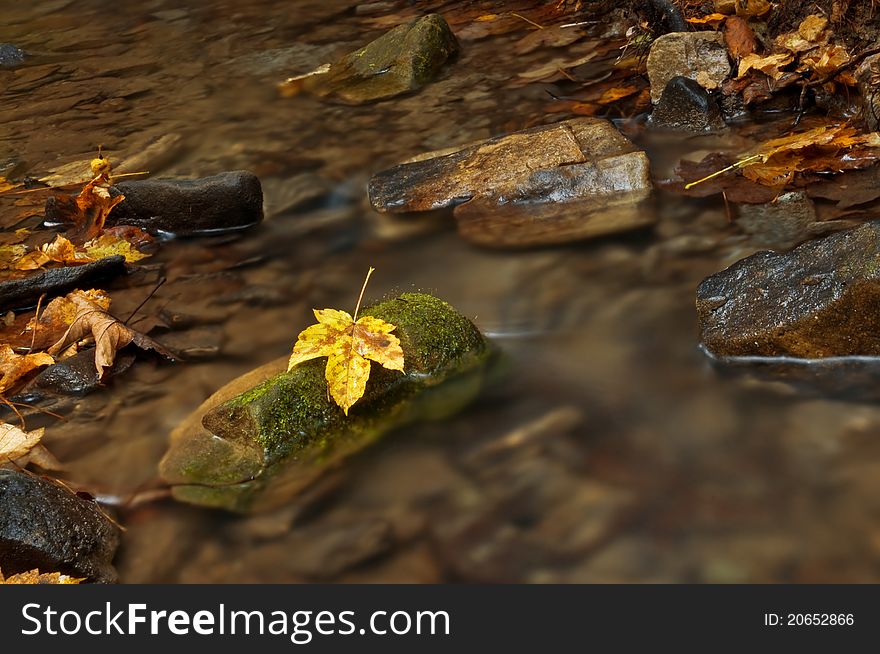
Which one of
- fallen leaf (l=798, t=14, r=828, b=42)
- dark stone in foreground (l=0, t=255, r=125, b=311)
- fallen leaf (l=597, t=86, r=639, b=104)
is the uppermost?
fallen leaf (l=798, t=14, r=828, b=42)

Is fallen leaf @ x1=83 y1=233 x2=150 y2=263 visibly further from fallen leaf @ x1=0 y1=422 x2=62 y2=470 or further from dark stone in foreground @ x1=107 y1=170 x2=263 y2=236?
fallen leaf @ x1=0 y1=422 x2=62 y2=470

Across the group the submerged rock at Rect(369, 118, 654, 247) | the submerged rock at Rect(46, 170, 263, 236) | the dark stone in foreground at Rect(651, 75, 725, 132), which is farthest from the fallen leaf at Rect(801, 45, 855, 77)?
the submerged rock at Rect(46, 170, 263, 236)

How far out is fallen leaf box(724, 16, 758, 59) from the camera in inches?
227

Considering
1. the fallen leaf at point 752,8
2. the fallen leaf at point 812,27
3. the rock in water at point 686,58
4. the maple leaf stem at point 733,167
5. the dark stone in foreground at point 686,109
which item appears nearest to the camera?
the maple leaf stem at point 733,167

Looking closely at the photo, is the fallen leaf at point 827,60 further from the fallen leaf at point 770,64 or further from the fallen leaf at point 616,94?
the fallen leaf at point 616,94

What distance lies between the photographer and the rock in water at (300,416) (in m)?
3.10

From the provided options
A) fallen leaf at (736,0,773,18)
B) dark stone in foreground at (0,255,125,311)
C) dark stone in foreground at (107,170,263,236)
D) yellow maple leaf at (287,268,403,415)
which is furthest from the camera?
fallen leaf at (736,0,773,18)

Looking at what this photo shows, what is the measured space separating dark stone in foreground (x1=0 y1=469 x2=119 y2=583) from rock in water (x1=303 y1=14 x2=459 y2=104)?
454 centimetres

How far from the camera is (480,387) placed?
3500 mm

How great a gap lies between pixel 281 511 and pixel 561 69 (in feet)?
15.7

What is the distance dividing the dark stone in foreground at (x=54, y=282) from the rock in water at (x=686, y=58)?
3511mm

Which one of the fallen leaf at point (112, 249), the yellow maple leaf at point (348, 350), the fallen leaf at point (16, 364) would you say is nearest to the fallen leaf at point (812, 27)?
the yellow maple leaf at point (348, 350)

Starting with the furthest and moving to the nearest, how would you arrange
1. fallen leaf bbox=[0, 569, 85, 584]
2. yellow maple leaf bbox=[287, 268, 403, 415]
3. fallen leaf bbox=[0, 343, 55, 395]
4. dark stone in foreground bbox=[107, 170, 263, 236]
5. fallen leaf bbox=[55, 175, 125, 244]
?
fallen leaf bbox=[55, 175, 125, 244] → dark stone in foreground bbox=[107, 170, 263, 236] → fallen leaf bbox=[0, 343, 55, 395] → yellow maple leaf bbox=[287, 268, 403, 415] → fallen leaf bbox=[0, 569, 85, 584]

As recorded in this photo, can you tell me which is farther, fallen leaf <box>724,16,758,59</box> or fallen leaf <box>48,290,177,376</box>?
fallen leaf <box>724,16,758,59</box>
